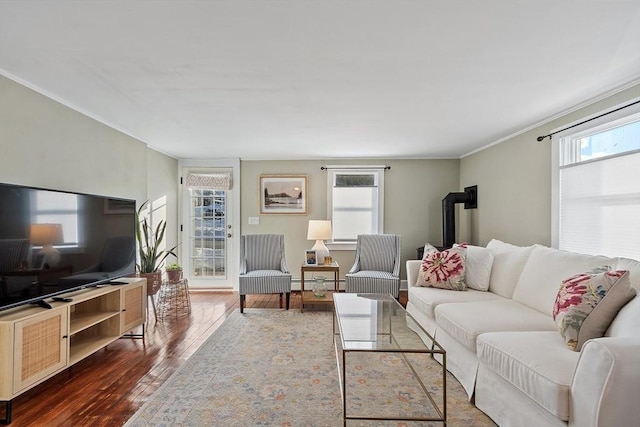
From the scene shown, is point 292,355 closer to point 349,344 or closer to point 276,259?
point 349,344

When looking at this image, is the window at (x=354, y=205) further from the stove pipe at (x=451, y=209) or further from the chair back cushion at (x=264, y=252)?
the chair back cushion at (x=264, y=252)

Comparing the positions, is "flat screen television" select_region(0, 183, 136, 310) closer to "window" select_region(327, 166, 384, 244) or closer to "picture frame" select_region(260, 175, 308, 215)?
"picture frame" select_region(260, 175, 308, 215)

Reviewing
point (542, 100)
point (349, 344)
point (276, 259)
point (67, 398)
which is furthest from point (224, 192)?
point (542, 100)

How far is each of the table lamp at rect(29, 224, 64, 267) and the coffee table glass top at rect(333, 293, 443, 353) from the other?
2.12 m

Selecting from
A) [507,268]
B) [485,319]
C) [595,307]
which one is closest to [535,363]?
[595,307]

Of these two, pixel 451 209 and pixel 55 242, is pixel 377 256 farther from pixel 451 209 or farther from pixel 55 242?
pixel 55 242

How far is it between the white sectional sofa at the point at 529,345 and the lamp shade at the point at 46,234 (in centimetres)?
296

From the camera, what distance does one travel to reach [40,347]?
81.4 inches

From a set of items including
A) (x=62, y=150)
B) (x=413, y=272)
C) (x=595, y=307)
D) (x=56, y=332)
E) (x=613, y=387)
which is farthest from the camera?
(x=413, y=272)

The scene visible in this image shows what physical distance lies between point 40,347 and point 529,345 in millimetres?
2968

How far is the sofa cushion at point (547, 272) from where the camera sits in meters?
2.22

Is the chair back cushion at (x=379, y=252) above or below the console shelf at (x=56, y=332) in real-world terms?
above

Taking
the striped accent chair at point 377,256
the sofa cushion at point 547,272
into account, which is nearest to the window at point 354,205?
the striped accent chair at point 377,256

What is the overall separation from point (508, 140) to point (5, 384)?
16.3 ft
